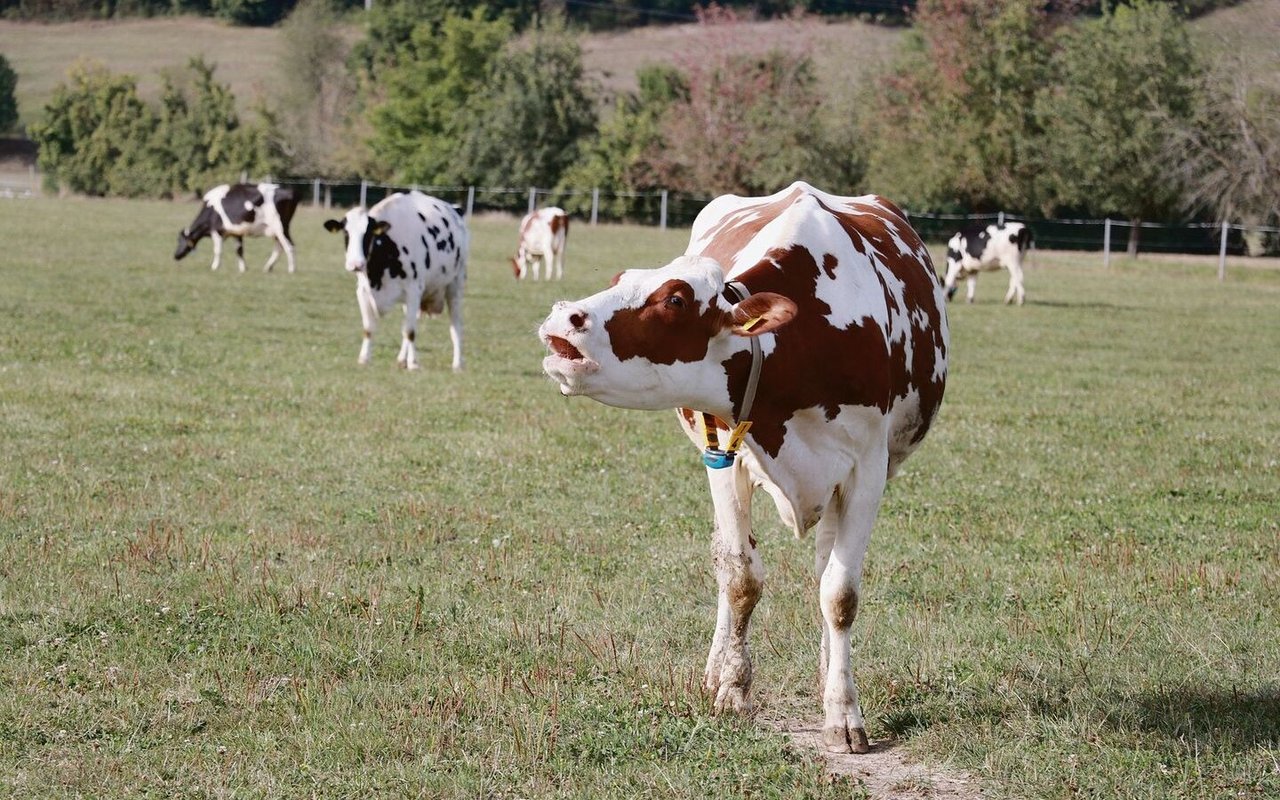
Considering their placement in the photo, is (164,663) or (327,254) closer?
(164,663)

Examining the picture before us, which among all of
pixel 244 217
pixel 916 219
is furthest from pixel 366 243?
pixel 916 219

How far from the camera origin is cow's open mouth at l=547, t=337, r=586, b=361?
4.69 m

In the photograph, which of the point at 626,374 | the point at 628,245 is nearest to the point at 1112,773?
the point at 626,374

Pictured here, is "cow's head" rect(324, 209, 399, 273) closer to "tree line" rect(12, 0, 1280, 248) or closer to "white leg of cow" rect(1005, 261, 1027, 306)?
"white leg of cow" rect(1005, 261, 1027, 306)

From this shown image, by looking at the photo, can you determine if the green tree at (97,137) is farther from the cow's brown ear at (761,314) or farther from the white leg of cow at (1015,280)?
the cow's brown ear at (761,314)

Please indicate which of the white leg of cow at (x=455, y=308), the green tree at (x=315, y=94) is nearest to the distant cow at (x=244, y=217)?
the white leg of cow at (x=455, y=308)

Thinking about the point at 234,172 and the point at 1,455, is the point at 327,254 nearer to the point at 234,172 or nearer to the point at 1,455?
the point at 1,455

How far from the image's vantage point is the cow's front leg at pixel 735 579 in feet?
18.9

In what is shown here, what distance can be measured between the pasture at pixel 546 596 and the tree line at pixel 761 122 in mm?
39110

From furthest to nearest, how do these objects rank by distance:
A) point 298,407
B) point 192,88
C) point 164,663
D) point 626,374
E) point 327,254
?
1. point 192,88
2. point 327,254
3. point 298,407
4. point 164,663
5. point 626,374

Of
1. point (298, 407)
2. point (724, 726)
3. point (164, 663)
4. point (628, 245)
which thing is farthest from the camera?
point (628, 245)

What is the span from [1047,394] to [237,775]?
42.1 feet

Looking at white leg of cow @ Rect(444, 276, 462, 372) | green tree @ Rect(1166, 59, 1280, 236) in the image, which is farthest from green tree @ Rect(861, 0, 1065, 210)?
white leg of cow @ Rect(444, 276, 462, 372)

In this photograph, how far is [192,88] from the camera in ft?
262
